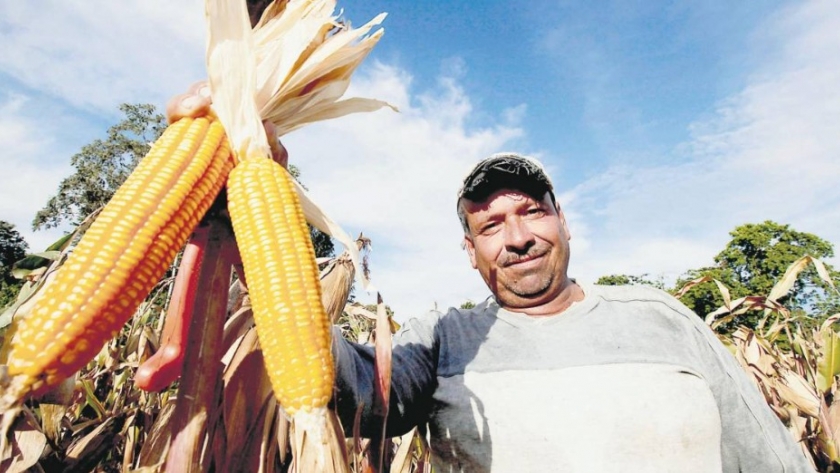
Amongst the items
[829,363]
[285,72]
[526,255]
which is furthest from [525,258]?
[829,363]

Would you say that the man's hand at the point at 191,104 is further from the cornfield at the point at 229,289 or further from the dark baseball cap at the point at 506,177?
the dark baseball cap at the point at 506,177

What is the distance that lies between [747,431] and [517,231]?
1.40 meters

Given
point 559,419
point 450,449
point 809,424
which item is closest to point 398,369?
point 450,449

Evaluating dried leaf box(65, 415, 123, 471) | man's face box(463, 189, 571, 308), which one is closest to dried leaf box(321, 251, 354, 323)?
man's face box(463, 189, 571, 308)

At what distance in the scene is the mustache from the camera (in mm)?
2607

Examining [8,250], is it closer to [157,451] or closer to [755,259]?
[157,451]

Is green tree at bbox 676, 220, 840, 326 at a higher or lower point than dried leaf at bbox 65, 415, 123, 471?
higher

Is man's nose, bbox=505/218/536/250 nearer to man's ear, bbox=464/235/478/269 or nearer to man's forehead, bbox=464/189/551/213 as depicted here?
man's forehead, bbox=464/189/551/213

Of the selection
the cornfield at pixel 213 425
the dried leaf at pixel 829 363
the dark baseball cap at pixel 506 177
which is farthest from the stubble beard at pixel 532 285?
the dried leaf at pixel 829 363

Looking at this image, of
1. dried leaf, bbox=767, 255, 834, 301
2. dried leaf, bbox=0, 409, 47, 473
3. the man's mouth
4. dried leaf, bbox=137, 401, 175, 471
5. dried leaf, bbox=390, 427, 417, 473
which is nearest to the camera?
dried leaf, bbox=137, 401, 175, 471

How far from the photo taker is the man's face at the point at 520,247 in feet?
8.49

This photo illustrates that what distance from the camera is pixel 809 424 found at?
3738 millimetres

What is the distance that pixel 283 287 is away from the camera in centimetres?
109

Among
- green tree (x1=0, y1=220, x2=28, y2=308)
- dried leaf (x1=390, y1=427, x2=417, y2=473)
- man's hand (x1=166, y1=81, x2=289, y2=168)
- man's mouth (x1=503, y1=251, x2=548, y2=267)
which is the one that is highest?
green tree (x1=0, y1=220, x2=28, y2=308)
